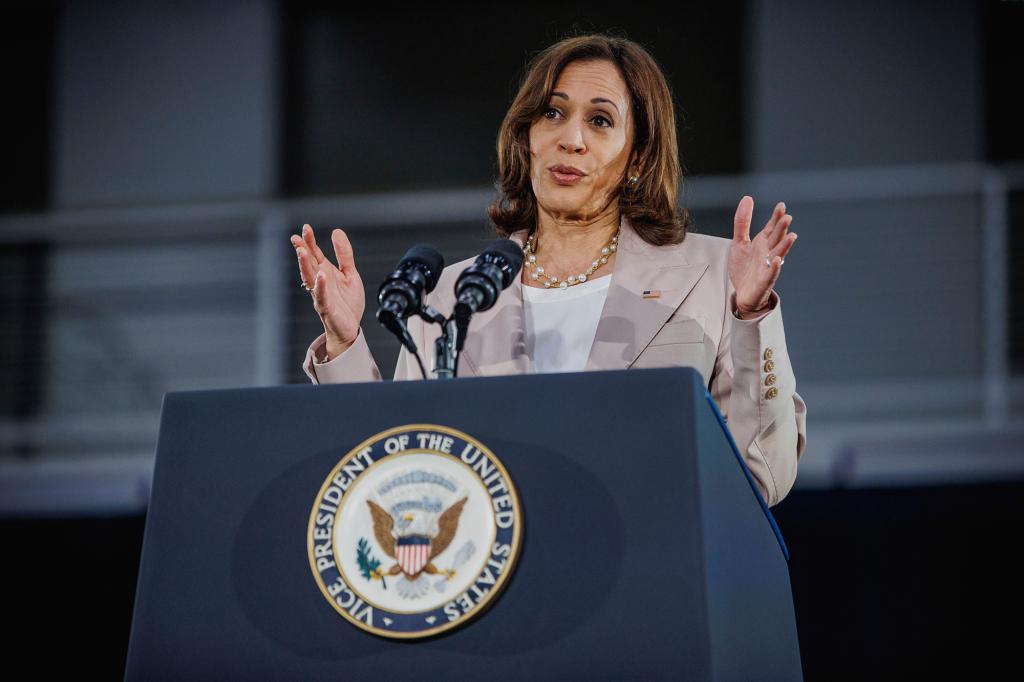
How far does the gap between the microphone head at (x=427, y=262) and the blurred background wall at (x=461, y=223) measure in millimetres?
2716

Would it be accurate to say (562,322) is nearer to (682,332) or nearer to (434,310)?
(682,332)

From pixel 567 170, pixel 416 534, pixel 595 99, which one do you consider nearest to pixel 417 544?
pixel 416 534

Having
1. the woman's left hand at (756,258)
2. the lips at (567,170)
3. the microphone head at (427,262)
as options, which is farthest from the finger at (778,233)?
Result: the lips at (567,170)

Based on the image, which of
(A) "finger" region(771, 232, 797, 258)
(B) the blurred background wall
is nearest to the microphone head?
(A) "finger" region(771, 232, 797, 258)

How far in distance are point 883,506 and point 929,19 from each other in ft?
8.05

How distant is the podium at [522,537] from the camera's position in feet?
4.39

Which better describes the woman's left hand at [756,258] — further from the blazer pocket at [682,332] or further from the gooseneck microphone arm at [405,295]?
the gooseneck microphone arm at [405,295]

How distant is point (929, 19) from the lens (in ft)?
18.5

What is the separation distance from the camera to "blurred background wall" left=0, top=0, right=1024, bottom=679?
13.7 feet

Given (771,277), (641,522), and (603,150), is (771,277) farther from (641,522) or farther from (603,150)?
(603,150)

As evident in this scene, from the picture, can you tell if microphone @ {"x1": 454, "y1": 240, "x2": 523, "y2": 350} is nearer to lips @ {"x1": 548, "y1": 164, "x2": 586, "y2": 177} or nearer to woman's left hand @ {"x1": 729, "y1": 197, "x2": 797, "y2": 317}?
woman's left hand @ {"x1": 729, "y1": 197, "x2": 797, "y2": 317}

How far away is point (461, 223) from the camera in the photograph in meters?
5.82

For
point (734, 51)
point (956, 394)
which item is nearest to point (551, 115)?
point (956, 394)

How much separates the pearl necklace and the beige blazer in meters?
0.05
